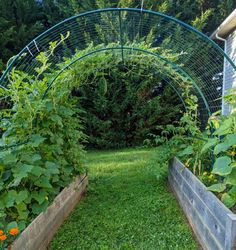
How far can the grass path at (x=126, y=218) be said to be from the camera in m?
2.14

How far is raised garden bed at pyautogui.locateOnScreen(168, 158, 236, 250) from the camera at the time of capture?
4.79ft

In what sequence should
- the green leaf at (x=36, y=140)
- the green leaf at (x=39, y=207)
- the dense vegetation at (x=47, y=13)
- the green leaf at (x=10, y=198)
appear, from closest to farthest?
the green leaf at (x=10, y=198)
the green leaf at (x=39, y=207)
the green leaf at (x=36, y=140)
the dense vegetation at (x=47, y=13)

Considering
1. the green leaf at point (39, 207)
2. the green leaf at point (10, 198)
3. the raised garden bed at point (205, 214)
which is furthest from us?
the green leaf at point (39, 207)

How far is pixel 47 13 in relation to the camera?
25.8 ft

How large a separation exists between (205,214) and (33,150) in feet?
4.85

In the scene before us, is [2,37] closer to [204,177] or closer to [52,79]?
[52,79]

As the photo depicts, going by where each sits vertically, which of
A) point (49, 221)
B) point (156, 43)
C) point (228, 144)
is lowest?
point (49, 221)

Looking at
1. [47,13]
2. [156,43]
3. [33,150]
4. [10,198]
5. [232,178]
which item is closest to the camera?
[232,178]

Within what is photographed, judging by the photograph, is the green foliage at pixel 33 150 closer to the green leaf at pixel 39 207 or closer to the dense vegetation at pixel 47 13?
the green leaf at pixel 39 207

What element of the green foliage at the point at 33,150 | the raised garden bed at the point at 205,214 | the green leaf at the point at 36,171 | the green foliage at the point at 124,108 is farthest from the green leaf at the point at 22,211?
the green foliage at the point at 124,108

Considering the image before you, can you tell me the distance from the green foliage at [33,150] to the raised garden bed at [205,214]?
1.14 metres

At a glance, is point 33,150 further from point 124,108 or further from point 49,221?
point 124,108

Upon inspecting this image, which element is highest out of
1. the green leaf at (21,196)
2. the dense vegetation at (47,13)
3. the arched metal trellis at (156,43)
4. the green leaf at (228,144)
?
the dense vegetation at (47,13)

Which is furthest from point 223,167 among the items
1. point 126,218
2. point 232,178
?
point 126,218
